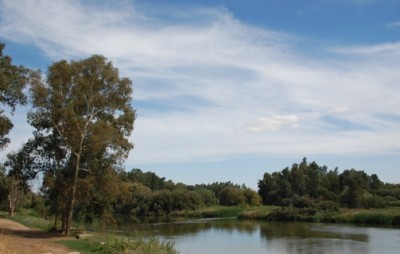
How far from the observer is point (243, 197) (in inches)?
3738

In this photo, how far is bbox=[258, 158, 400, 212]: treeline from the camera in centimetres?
6475

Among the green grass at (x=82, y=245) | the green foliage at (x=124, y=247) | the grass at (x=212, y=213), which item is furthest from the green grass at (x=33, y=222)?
the grass at (x=212, y=213)

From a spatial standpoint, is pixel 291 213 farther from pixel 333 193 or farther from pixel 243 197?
pixel 243 197

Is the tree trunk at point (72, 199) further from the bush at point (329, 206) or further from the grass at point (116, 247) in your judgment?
the bush at point (329, 206)

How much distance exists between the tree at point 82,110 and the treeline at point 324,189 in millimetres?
45182

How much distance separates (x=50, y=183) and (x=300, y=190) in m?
65.7

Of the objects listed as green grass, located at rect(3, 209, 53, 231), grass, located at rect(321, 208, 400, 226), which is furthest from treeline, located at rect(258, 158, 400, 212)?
green grass, located at rect(3, 209, 53, 231)

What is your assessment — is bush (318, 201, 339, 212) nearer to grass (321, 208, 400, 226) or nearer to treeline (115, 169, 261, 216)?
grass (321, 208, 400, 226)

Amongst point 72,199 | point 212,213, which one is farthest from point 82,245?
point 212,213

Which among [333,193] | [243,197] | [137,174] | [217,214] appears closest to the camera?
[333,193]

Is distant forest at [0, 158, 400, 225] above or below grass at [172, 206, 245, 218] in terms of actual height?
above

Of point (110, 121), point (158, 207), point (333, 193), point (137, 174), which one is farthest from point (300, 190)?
point (110, 121)

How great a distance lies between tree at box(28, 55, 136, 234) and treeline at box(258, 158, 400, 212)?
4518cm

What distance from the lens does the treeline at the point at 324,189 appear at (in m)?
64.8
